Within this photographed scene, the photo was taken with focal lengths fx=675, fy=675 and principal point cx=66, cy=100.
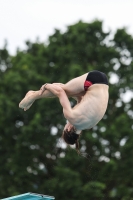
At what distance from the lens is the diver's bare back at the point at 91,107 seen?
7.73 meters

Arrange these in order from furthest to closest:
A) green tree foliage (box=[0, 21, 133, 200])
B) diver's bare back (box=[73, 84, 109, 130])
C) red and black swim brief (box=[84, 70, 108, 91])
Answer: green tree foliage (box=[0, 21, 133, 200]) < red and black swim brief (box=[84, 70, 108, 91]) < diver's bare back (box=[73, 84, 109, 130])

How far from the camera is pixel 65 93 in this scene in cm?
789

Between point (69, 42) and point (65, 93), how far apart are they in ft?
65.9

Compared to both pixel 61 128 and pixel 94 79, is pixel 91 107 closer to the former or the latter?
pixel 94 79

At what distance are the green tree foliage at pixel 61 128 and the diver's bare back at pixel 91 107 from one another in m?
17.0

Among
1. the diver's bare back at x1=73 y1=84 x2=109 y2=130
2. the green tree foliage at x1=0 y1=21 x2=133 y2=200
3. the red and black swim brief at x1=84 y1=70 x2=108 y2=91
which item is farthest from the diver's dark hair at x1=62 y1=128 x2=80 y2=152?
the green tree foliage at x1=0 y1=21 x2=133 y2=200

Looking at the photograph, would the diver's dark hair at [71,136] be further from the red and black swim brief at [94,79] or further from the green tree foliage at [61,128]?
the green tree foliage at [61,128]

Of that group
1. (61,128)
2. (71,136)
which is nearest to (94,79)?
(71,136)

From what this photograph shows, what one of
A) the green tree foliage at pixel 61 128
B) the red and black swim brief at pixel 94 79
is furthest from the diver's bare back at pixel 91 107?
the green tree foliage at pixel 61 128

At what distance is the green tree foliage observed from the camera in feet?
82.8

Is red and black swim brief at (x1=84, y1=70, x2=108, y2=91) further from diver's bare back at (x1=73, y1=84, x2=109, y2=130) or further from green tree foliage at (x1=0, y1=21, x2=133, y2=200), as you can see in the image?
green tree foliage at (x1=0, y1=21, x2=133, y2=200)

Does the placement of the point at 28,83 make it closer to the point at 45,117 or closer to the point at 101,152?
the point at 45,117

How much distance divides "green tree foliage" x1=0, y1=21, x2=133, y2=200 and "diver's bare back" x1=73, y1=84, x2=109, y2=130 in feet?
55.9

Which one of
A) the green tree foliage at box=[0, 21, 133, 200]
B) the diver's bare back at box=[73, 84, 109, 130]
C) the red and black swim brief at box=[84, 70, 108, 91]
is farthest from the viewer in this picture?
the green tree foliage at box=[0, 21, 133, 200]
